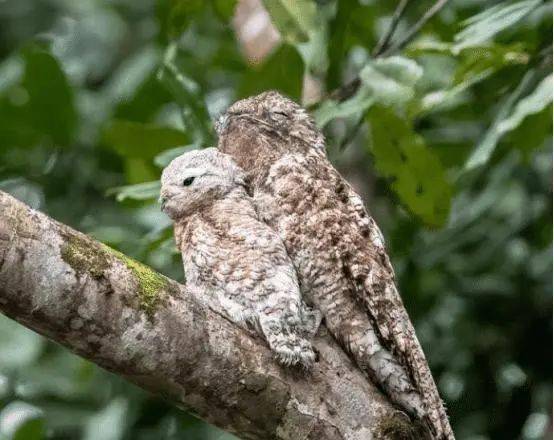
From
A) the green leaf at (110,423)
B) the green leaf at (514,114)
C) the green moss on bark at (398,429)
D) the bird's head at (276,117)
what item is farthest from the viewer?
the green leaf at (110,423)

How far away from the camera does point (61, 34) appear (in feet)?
21.7

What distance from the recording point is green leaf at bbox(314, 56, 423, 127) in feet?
11.8

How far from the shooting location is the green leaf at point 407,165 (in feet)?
Result: 12.2

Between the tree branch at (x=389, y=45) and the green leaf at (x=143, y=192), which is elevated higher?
the tree branch at (x=389, y=45)

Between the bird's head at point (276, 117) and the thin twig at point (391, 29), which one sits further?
the thin twig at point (391, 29)

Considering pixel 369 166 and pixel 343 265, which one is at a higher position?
pixel 369 166

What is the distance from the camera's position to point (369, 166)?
15.7ft

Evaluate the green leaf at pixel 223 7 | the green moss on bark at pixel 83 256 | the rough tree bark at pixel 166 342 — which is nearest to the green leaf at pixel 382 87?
the green leaf at pixel 223 7

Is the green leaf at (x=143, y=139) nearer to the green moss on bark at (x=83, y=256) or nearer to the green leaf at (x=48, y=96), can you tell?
the green leaf at (x=48, y=96)

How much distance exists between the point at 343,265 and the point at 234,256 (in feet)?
0.92

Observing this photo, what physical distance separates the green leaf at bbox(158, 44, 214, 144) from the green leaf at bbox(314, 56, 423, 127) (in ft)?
1.33

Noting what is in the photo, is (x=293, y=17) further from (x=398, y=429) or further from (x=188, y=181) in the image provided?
(x=398, y=429)

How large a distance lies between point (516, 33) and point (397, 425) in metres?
2.06

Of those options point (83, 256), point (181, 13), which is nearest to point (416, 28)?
point (181, 13)
